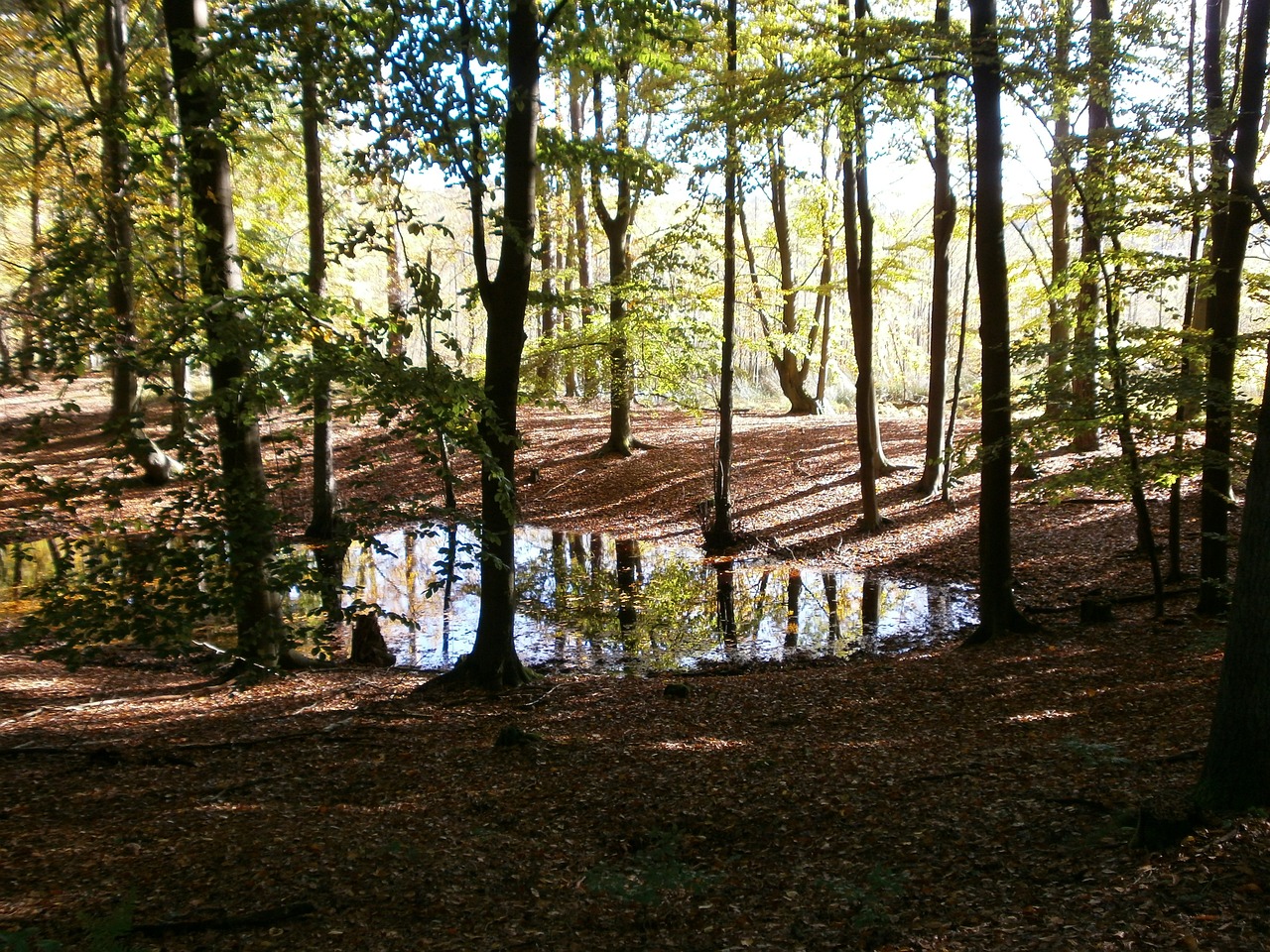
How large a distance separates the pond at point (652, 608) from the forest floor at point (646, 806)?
1.06 meters

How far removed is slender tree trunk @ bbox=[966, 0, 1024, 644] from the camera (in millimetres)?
9289

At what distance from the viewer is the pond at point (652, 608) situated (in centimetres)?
1112

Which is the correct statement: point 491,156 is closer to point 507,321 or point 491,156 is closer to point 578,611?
point 507,321

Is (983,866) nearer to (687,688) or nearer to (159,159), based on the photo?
(687,688)

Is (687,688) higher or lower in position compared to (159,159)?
lower

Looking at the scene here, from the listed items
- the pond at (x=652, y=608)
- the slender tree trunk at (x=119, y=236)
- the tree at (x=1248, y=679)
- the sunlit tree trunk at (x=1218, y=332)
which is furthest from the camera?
the pond at (x=652, y=608)

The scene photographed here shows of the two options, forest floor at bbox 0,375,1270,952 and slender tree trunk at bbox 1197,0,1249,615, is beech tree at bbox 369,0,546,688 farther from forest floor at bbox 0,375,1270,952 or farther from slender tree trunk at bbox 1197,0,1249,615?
slender tree trunk at bbox 1197,0,1249,615

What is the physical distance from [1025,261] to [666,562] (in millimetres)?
10630

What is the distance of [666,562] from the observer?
52.5 ft

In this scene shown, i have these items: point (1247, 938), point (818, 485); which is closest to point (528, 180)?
point (1247, 938)

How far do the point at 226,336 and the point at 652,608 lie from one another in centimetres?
850

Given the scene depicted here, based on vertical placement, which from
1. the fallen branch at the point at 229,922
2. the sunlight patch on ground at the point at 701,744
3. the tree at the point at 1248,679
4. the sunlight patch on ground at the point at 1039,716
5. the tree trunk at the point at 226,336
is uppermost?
the tree trunk at the point at 226,336

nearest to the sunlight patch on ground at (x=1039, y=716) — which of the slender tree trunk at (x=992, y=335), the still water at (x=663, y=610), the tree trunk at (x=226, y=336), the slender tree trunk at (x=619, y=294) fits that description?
the slender tree trunk at (x=992, y=335)

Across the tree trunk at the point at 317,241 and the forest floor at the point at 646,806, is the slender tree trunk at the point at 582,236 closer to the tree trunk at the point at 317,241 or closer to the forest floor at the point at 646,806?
the tree trunk at the point at 317,241
